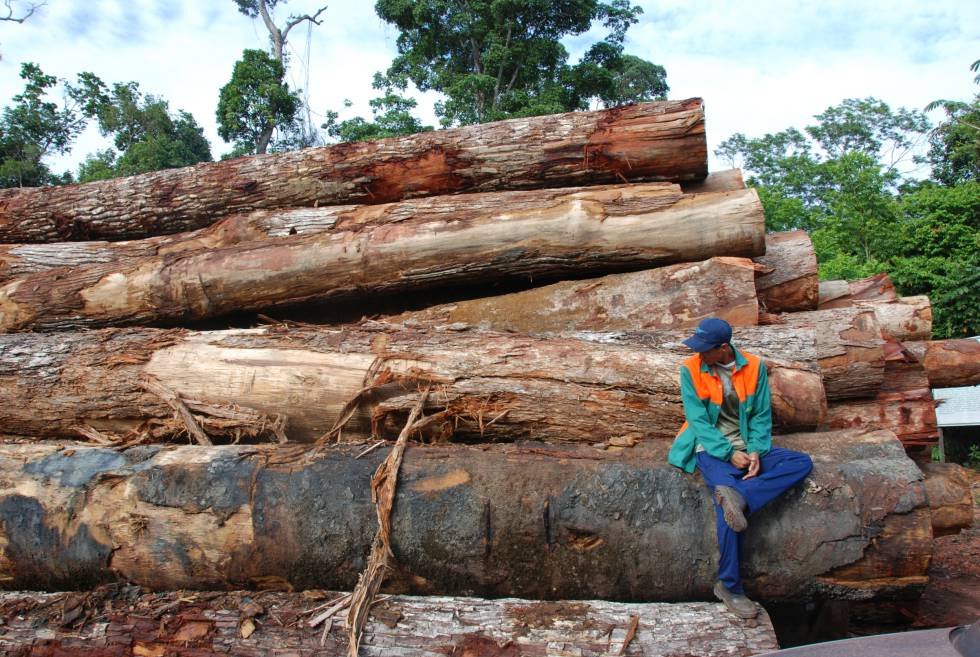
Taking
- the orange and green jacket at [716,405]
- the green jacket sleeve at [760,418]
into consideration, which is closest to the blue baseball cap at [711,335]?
the orange and green jacket at [716,405]

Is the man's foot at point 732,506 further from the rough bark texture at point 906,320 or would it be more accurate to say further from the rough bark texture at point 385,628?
the rough bark texture at point 906,320

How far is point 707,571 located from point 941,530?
59.8 inches

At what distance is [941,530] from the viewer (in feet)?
12.1

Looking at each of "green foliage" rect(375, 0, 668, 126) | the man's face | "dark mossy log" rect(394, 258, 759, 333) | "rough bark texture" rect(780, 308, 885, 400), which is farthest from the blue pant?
"green foliage" rect(375, 0, 668, 126)

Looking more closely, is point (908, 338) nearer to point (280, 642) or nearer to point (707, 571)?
point (707, 571)

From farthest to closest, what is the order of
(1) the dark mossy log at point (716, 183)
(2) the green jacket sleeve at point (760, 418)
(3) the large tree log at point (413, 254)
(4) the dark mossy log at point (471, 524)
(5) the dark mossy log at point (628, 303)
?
(1) the dark mossy log at point (716, 183) < (3) the large tree log at point (413, 254) < (5) the dark mossy log at point (628, 303) < (2) the green jacket sleeve at point (760, 418) < (4) the dark mossy log at point (471, 524)

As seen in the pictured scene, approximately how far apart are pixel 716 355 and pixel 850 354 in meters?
1.38

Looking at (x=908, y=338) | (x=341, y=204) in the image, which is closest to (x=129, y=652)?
(x=341, y=204)

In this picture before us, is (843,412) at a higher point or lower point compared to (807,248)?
lower

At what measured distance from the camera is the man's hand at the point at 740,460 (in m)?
3.22

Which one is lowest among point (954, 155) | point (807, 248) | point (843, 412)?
point (843, 412)

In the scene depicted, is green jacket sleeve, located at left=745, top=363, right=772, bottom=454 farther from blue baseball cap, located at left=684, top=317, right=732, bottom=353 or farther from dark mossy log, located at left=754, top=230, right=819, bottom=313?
dark mossy log, located at left=754, top=230, right=819, bottom=313

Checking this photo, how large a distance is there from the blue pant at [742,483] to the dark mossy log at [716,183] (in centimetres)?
290

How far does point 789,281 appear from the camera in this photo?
197 inches
